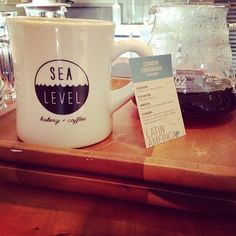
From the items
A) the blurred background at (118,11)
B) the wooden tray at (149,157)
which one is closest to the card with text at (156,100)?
the wooden tray at (149,157)

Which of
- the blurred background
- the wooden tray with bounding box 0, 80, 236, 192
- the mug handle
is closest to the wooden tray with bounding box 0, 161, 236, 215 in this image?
the wooden tray with bounding box 0, 80, 236, 192

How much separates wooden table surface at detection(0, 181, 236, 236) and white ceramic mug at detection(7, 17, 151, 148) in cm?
7

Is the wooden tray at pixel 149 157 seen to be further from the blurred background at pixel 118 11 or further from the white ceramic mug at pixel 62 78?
the blurred background at pixel 118 11

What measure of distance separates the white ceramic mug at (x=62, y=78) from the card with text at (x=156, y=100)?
41mm

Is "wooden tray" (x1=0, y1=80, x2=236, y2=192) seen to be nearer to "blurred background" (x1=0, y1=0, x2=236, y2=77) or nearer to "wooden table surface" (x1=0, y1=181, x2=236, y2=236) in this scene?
"wooden table surface" (x1=0, y1=181, x2=236, y2=236)

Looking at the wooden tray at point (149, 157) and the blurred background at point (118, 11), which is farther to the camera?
the blurred background at point (118, 11)

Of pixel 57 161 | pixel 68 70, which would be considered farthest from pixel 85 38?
pixel 57 161

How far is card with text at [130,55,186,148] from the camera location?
1.32ft

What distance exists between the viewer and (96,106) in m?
0.40

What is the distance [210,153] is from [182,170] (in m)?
0.07

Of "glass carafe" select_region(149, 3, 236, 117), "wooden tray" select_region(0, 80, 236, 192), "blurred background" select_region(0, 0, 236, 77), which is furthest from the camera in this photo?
"blurred background" select_region(0, 0, 236, 77)

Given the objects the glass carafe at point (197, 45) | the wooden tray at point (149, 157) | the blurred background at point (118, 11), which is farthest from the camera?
the blurred background at point (118, 11)

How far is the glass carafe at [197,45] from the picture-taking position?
529 millimetres

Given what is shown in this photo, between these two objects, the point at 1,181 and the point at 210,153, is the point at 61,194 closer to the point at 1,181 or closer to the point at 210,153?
the point at 1,181
